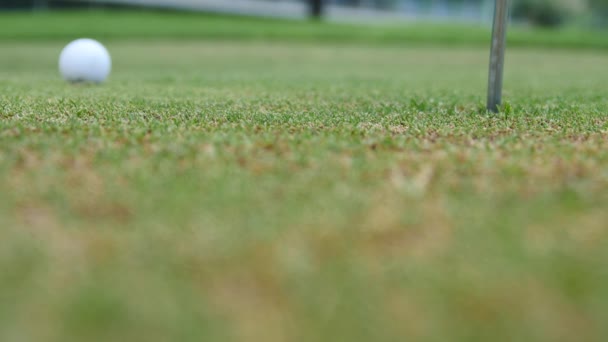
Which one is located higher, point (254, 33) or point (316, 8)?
point (316, 8)

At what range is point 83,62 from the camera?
10602 mm

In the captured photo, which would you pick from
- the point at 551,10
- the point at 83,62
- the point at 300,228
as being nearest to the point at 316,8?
the point at 551,10

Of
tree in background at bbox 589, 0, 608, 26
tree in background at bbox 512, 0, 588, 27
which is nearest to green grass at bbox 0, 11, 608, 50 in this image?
tree in background at bbox 512, 0, 588, 27

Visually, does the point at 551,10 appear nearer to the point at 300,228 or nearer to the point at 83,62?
the point at 83,62

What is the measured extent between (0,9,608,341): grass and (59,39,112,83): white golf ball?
4.18m

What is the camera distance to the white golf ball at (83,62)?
1055 cm

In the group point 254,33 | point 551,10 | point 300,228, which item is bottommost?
point 254,33

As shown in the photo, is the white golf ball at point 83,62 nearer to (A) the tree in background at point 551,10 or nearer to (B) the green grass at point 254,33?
(B) the green grass at point 254,33

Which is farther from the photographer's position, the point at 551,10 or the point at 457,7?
the point at 457,7

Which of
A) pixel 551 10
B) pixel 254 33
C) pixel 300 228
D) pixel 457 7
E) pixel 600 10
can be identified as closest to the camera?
pixel 300 228

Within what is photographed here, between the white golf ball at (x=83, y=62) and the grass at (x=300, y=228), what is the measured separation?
418 centimetres

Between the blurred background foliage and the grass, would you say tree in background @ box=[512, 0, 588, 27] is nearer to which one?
the blurred background foliage

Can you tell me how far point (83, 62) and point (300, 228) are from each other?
27.4 feet

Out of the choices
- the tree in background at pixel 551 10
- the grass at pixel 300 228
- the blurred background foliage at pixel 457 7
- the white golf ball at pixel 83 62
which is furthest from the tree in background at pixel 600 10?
the grass at pixel 300 228
